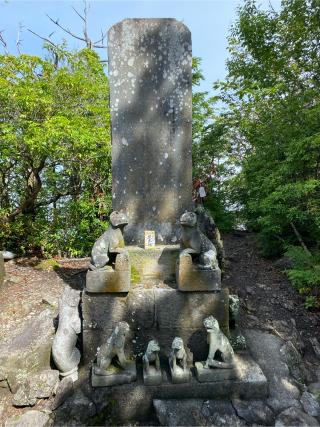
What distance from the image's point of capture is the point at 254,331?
3.78 m

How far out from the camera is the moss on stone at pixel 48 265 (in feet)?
21.1

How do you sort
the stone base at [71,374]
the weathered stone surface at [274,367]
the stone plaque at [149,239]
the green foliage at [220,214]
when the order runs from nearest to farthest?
the weathered stone surface at [274,367], the stone base at [71,374], the stone plaque at [149,239], the green foliage at [220,214]

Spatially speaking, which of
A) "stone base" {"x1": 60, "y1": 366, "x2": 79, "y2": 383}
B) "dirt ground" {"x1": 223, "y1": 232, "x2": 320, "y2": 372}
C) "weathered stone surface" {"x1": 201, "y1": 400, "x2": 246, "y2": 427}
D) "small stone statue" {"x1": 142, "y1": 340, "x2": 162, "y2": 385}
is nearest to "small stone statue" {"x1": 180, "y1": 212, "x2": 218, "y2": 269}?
"small stone statue" {"x1": 142, "y1": 340, "x2": 162, "y2": 385}

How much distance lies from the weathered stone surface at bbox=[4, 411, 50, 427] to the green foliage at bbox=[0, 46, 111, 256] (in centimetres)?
413

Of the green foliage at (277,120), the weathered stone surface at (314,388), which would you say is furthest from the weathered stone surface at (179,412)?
the green foliage at (277,120)

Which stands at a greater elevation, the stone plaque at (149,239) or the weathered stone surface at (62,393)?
the stone plaque at (149,239)

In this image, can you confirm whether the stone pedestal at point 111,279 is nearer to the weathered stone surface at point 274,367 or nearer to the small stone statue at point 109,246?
the small stone statue at point 109,246

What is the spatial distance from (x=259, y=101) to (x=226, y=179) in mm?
2594

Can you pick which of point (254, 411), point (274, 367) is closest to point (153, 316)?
point (254, 411)

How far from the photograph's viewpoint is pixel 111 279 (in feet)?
10.0

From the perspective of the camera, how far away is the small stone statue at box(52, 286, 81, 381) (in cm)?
302

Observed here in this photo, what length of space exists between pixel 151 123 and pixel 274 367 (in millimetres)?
3069

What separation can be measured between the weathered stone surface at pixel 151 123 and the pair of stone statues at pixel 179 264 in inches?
20.6

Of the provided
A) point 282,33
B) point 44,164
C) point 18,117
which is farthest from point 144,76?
point 282,33
